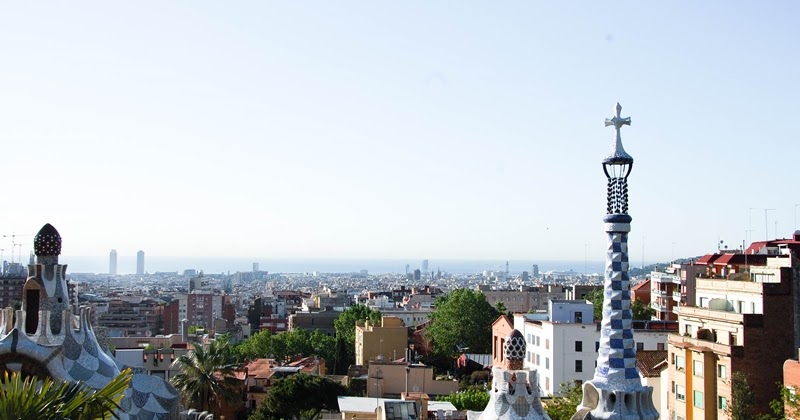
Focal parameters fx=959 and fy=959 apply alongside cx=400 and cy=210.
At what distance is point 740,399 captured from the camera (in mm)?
26656

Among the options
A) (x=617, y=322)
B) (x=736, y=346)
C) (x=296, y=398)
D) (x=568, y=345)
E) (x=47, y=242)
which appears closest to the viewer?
(x=617, y=322)

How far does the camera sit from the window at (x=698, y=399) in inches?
1126

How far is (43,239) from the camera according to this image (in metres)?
19.8

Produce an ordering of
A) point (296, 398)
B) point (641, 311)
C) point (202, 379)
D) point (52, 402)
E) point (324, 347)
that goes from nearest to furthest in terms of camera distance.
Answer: point (52, 402) → point (202, 379) → point (296, 398) → point (641, 311) → point (324, 347)

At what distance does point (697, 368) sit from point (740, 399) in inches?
96.5

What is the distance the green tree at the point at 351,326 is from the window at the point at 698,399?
1461 inches

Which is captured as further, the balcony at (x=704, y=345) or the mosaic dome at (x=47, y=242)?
the balcony at (x=704, y=345)

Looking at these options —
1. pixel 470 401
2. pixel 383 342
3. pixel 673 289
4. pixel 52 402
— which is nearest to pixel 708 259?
pixel 673 289

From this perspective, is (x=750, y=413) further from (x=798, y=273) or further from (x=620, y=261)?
(x=620, y=261)

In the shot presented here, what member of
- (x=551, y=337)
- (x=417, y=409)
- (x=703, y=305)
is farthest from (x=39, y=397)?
(x=551, y=337)

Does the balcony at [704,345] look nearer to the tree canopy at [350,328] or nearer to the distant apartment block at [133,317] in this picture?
the tree canopy at [350,328]

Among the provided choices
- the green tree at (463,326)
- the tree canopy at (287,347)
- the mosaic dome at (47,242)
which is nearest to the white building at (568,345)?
the green tree at (463,326)

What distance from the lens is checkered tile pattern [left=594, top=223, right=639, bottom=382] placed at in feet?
50.1

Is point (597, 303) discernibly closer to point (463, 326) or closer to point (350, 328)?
point (463, 326)
